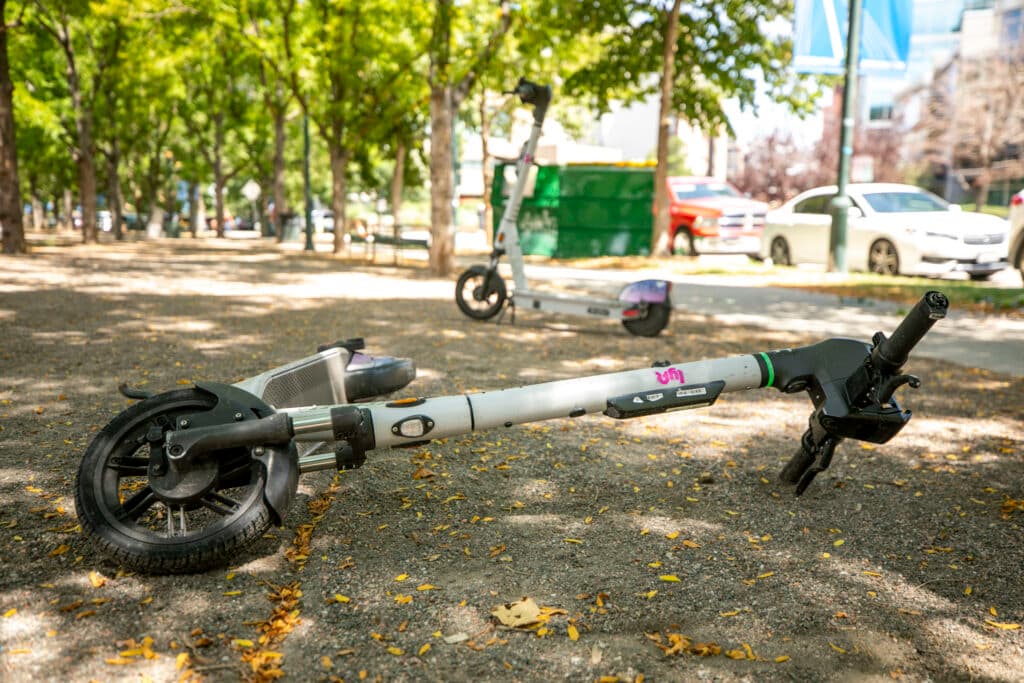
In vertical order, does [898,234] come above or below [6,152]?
below

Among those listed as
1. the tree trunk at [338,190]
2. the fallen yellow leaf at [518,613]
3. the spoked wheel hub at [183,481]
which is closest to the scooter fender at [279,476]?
the spoked wheel hub at [183,481]

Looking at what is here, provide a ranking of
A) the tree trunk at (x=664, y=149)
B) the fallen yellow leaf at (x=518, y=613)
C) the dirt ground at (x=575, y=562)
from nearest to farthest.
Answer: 1. the dirt ground at (x=575, y=562)
2. the fallen yellow leaf at (x=518, y=613)
3. the tree trunk at (x=664, y=149)

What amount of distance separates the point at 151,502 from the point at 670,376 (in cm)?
188

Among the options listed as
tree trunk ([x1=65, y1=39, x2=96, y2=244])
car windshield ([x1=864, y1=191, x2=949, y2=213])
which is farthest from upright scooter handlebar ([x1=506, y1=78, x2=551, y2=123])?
tree trunk ([x1=65, y1=39, x2=96, y2=244])

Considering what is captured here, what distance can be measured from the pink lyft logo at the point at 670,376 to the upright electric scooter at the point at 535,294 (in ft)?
16.6

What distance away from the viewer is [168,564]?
2.88m

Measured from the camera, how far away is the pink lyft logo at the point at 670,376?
3412mm

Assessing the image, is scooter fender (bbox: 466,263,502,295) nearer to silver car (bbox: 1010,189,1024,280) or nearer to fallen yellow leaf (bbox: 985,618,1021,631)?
fallen yellow leaf (bbox: 985,618,1021,631)

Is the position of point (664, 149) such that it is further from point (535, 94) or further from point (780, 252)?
point (535, 94)

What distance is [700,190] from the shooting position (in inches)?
894

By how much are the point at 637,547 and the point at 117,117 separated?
3647 cm

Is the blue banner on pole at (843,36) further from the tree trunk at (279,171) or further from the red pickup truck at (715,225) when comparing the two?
the tree trunk at (279,171)

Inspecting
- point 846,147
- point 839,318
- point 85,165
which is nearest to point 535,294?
point 839,318

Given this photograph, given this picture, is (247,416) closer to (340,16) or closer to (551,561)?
(551,561)
